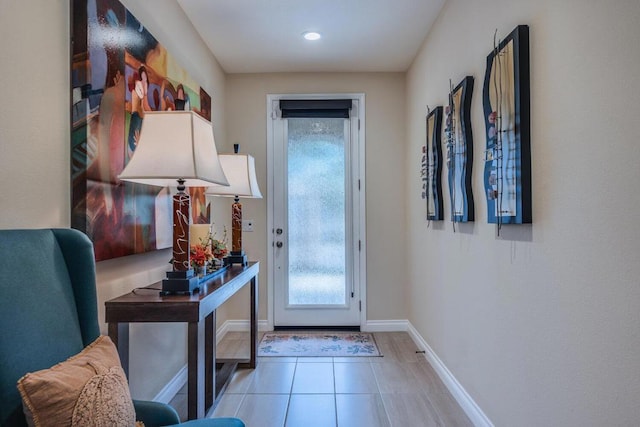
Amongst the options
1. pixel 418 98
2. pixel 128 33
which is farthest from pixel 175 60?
pixel 418 98

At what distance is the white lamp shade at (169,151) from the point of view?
5.44 ft

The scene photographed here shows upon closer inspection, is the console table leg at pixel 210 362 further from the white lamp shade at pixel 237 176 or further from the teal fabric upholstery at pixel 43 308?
the teal fabric upholstery at pixel 43 308

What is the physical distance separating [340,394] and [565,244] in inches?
70.6

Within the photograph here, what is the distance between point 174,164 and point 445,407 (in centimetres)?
209

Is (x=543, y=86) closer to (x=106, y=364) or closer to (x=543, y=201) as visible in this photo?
(x=543, y=201)

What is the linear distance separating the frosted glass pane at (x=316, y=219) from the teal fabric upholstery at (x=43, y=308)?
278 centimetres

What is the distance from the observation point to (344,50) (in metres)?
3.56

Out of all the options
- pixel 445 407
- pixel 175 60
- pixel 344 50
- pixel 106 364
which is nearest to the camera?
pixel 106 364

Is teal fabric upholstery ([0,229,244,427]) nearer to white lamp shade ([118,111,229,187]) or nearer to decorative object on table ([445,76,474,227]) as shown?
white lamp shade ([118,111,229,187])

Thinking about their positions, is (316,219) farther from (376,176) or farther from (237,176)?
(237,176)

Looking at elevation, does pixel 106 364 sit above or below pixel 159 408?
above

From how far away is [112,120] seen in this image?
1827mm

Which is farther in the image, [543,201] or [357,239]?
[357,239]

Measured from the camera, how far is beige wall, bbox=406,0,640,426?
1.11m
